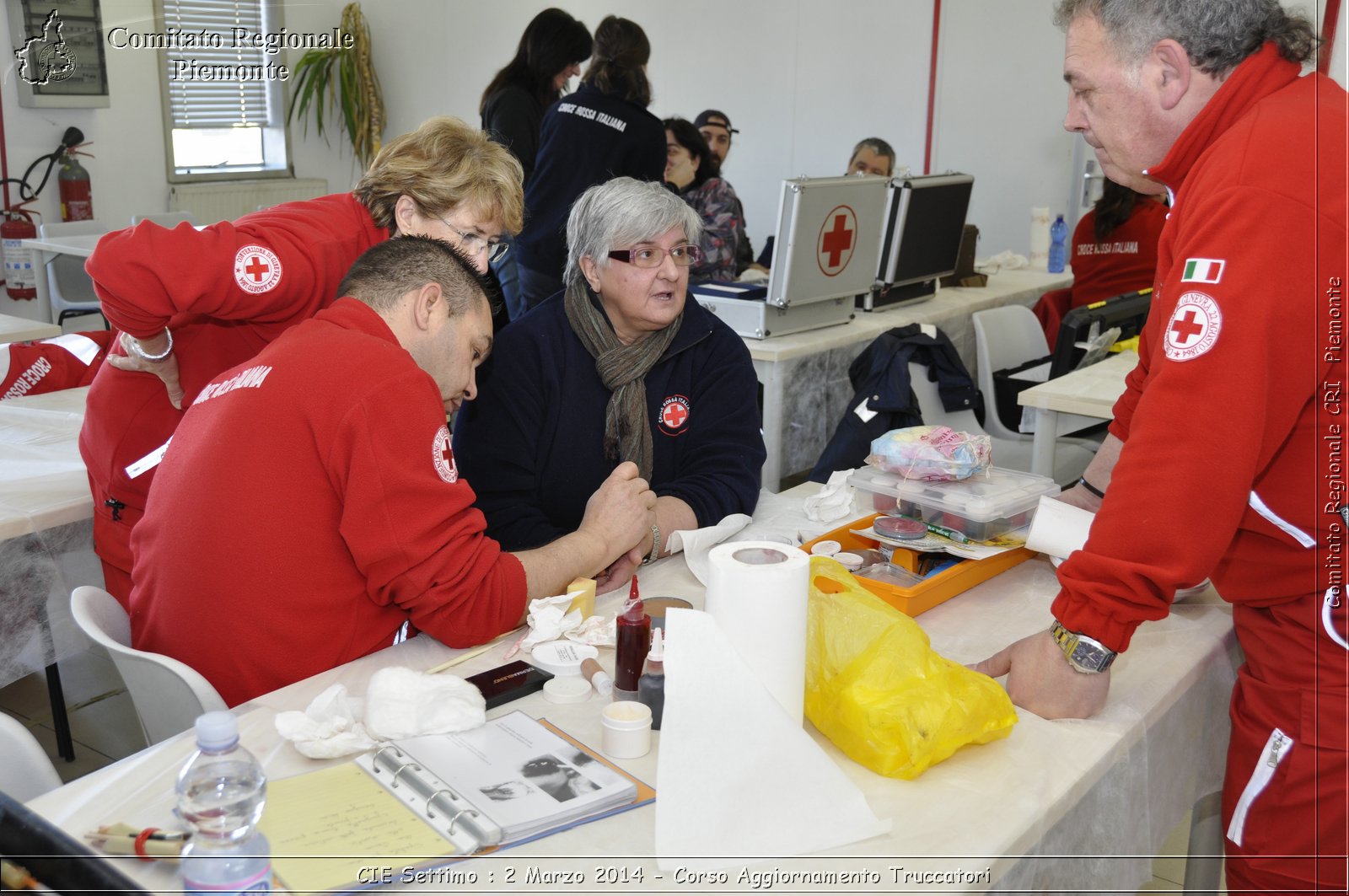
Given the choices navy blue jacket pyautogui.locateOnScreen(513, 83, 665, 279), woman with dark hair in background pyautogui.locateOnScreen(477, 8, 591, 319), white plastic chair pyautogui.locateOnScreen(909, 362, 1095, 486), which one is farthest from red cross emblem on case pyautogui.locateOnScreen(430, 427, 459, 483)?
woman with dark hair in background pyautogui.locateOnScreen(477, 8, 591, 319)

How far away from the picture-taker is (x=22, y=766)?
1.14 meters

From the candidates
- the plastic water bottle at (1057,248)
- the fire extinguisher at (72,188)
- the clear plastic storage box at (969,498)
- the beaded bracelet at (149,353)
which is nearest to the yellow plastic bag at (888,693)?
the clear plastic storage box at (969,498)

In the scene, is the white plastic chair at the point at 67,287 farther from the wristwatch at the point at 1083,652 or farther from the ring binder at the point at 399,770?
the wristwatch at the point at 1083,652

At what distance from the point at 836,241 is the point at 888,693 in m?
2.66

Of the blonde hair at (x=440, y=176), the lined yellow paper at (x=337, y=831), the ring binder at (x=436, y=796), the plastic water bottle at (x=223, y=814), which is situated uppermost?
the blonde hair at (x=440, y=176)

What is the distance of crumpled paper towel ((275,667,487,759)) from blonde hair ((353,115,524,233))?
966 millimetres

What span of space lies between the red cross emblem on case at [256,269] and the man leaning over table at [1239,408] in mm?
A: 1204

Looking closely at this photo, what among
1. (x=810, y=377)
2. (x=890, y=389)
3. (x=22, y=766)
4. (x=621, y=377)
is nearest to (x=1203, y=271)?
(x=621, y=377)

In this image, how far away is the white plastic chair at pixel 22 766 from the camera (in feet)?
3.72

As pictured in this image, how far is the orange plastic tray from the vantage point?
4.93 feet

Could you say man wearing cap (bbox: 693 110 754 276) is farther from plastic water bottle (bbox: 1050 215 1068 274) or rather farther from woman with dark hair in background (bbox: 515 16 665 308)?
woman with dark hair in background (bbox: 515 16 665 308)

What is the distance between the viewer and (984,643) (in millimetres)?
1456

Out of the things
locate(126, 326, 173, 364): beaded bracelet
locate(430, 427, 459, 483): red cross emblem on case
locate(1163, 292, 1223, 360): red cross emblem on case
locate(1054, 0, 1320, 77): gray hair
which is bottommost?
locate(430, 427, 459, 483): red cross emblem on case

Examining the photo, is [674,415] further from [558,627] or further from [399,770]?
[399,770]
